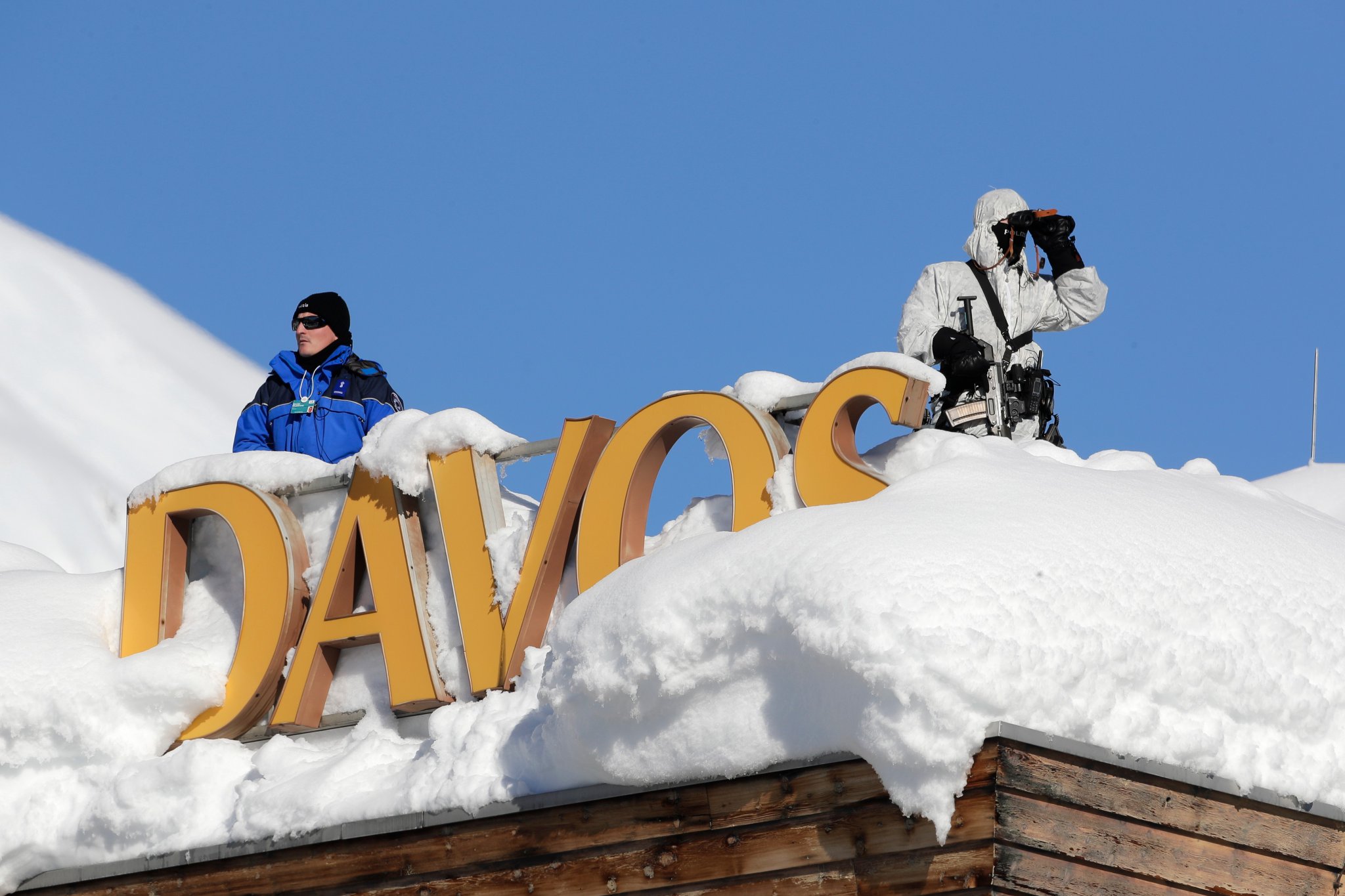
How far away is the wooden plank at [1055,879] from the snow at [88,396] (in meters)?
19.3

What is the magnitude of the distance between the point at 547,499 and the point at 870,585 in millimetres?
2371

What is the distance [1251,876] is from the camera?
5.49 m

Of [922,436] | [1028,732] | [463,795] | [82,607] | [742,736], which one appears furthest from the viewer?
[82,607]

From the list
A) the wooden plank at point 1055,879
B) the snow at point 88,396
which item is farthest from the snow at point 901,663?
the snow at point 88,396

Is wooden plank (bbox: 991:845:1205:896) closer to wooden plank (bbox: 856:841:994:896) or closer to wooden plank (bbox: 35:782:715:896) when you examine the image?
wooden plank (bbox: 856:841:994:896)

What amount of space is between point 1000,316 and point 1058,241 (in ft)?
1.67

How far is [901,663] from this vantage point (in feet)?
16.3

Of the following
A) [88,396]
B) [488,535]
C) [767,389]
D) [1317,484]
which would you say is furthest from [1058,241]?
[88,396]

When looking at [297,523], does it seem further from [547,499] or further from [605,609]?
[605,609]

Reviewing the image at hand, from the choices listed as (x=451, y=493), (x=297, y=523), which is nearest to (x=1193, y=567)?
(x=451, y=493)

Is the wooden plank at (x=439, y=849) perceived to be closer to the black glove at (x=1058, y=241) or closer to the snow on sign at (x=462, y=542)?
the snow on sign at (x=462, y=542)

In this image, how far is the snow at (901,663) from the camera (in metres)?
5.08

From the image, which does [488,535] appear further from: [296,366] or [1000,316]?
[1000,316]

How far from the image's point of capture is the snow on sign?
6.81m
